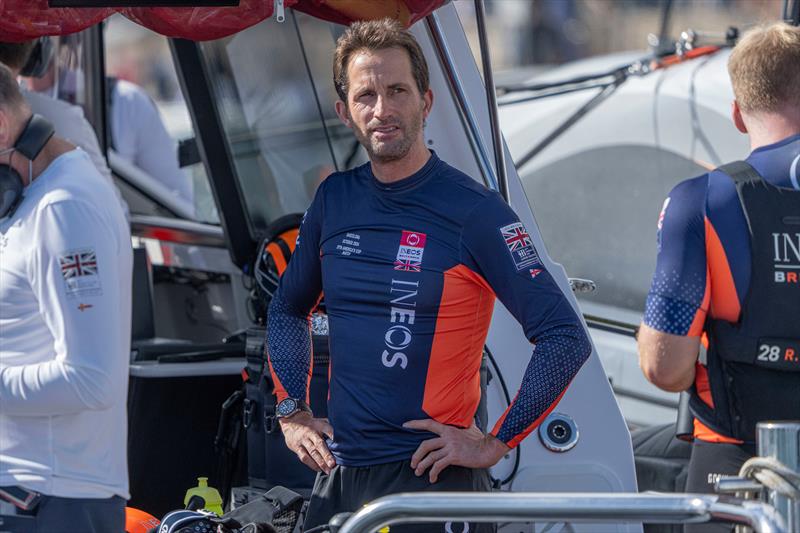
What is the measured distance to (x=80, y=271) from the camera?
2.98 m

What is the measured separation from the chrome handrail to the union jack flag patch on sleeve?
1.19 m

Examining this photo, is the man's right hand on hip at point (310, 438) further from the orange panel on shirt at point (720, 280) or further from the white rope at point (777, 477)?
the white rope at point (777, 477)

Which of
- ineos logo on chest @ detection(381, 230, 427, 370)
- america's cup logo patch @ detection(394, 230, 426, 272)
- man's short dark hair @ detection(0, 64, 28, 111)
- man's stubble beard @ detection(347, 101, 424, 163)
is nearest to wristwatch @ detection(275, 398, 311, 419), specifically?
ineos logo on chest @ detection(381, 230, 427, 370)

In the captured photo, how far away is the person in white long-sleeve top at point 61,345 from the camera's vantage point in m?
2.96

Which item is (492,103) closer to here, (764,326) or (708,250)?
(708,250)

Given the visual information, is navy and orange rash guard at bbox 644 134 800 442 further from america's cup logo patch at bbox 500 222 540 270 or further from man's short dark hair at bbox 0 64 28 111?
man's short dark hair at bbox 0 64 28 111

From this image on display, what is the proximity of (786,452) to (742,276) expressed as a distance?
1145mm

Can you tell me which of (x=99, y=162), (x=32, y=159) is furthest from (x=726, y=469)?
(x=99, y=162)

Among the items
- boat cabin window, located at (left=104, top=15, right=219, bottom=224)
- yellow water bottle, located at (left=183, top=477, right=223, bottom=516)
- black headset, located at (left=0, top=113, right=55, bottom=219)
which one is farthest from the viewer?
boat cabin window, located at (left=104, top=15, right=219, bottom=224)

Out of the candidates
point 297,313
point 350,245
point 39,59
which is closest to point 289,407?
point 297,313

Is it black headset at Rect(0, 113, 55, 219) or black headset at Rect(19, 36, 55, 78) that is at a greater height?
black headset at Rect(19, 36, 55, 78)

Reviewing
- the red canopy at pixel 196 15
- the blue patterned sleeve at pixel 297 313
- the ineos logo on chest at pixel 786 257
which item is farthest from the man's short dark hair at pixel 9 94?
the ineos logo on chest at pixel 786 257

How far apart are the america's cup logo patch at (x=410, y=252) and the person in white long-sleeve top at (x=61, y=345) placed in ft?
2.34

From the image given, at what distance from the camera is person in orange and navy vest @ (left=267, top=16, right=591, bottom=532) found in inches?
110
